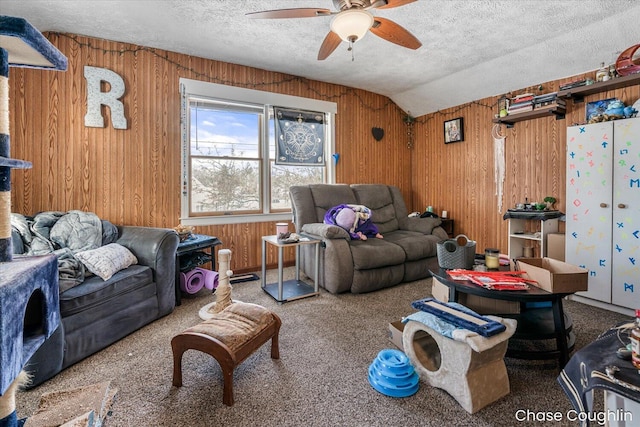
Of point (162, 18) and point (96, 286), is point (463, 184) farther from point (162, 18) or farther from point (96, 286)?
point (96, 286)

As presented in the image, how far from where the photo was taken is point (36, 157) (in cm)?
278

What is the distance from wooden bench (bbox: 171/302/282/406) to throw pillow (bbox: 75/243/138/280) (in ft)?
3.08

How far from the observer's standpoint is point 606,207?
2.60 metres

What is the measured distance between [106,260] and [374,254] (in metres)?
2.16

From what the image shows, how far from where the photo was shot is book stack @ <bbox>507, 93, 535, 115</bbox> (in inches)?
135

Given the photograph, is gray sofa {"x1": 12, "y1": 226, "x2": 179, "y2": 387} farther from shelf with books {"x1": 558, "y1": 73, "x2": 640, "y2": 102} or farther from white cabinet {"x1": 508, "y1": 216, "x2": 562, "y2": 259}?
shelf with books {"x1": 558, "y1": 73, "x2": 640, "y2": 102}

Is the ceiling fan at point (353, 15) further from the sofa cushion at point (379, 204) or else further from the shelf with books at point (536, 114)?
the shelf with books at point (536, 114)

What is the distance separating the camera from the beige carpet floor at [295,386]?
54.5 inches

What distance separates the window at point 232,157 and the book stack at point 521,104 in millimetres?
2381

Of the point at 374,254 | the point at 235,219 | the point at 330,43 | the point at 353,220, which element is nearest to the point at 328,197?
the point at 353,220

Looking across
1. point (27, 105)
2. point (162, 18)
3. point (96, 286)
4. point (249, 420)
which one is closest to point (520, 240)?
point (249, 420)

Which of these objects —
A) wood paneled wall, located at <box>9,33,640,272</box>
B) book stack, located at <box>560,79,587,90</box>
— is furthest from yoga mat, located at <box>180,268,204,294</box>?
book stack, located at <box>560,79,587,90</box>

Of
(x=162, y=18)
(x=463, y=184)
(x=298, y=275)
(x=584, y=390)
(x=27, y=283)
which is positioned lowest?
(x=298, y=275)

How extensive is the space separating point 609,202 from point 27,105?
514 centimetres
